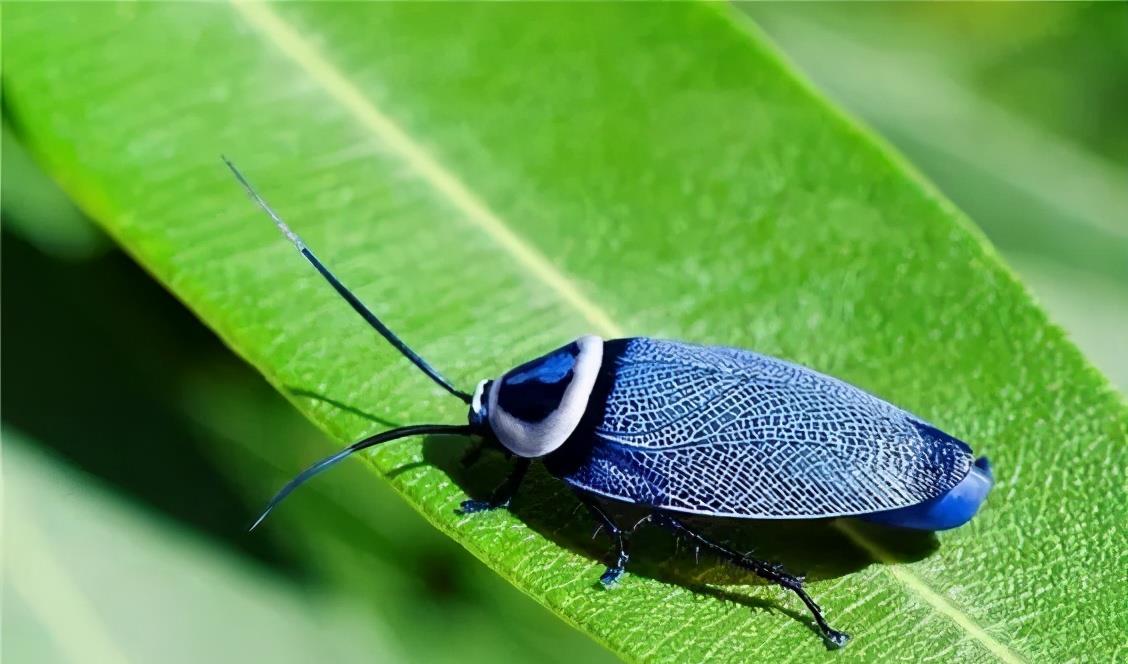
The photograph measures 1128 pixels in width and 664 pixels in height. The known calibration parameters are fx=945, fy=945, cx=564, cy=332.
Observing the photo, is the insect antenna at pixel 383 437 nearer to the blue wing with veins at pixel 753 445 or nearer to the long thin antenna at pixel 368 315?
the long thin antenna at pixel 368 315

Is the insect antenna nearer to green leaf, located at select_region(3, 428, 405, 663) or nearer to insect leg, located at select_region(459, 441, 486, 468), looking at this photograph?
insect leg, located at select_region(459, 441, 486, 468)

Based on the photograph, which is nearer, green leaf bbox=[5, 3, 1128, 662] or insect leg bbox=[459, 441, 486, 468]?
green leaf bbox=[5, 3, 1128, 662]

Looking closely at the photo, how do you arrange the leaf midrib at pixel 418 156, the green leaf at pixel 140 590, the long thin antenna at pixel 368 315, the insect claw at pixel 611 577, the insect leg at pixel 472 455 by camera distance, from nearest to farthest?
the insect claw at pixel 611 577 < the long thin antenna at pixel 368 315 < the insect leg at pixel 472 455 < the leaf midrib at pixel 418 156 < the green leaf at pixel 140 590

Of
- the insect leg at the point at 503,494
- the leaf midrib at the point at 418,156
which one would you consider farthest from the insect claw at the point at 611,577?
the leaf midrib at the point at 418,156

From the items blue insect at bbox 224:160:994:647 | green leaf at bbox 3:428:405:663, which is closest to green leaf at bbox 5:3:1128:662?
blue insect at bbox 224:160:994:647

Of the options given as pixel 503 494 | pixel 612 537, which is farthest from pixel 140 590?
pixel 612 537

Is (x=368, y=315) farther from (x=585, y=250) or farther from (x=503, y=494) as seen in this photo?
(x=585, y=250)
